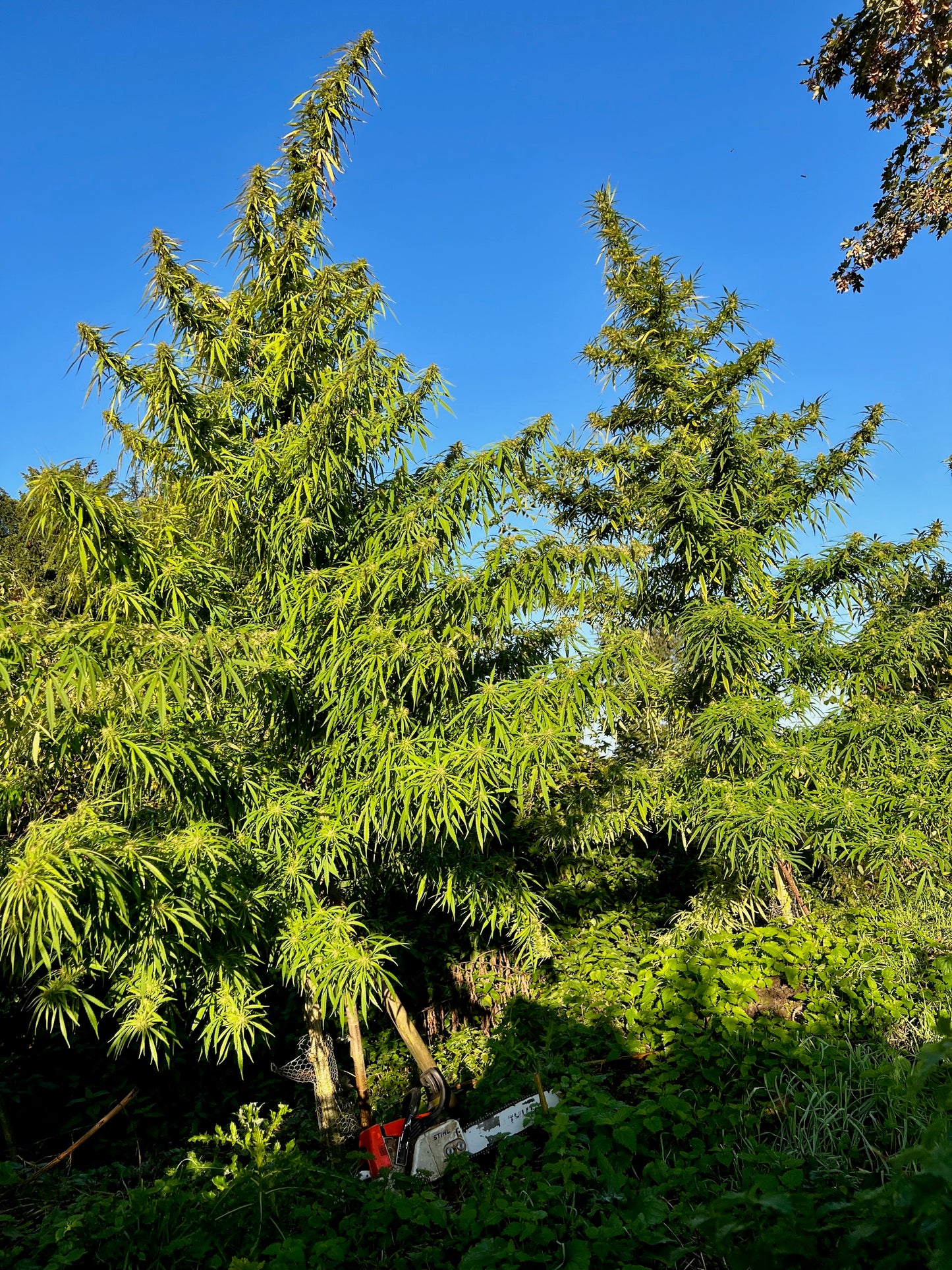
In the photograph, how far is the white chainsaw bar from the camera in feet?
8.47

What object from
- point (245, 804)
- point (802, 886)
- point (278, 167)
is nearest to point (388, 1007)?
point (245, 804)

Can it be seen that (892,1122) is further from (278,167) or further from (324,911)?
(278,167)

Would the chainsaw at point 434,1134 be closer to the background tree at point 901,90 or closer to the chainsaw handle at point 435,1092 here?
the chainsaw handle at point 435,1092

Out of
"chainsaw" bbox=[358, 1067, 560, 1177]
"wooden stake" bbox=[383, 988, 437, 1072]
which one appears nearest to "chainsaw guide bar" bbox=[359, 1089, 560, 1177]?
"chainsaw" bbox=[358, 1067, 560, 1177]

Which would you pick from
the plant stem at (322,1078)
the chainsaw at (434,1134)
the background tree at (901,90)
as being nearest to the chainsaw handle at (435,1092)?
the chainsaw at (434,1134)

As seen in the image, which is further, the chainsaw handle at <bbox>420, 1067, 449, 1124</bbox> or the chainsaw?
the chainsaw handle at <bbox>420, 1067, 449, 1124</bbox>

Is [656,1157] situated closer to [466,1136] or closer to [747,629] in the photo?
[466,1136]

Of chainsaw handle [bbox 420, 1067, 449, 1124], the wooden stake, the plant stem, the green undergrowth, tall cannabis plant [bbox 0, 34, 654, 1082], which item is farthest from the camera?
the plant stem

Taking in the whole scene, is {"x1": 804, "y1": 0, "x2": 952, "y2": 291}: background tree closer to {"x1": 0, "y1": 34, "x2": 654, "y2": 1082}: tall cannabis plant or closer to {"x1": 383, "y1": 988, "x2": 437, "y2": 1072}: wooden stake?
{"x1": 0, "y1": 34, "x2": 654, "y2": 1082}: tall cannabis plant

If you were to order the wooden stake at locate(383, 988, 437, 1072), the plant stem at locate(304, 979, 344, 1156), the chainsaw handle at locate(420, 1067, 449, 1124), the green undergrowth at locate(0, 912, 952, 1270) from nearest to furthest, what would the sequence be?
the green undergrowth at locate(0, 912, 952, 1270) → the chainsaw handle at locate(420, 1067, 449, 1124) → the wooden stake at locate(383, 988, 437, 1072) → the plant stem at locate(304, 979, 344, 1156)

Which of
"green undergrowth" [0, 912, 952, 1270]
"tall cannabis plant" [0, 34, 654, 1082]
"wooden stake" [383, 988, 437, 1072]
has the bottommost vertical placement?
"green undergrowth" [0, 912, 952, 1270]

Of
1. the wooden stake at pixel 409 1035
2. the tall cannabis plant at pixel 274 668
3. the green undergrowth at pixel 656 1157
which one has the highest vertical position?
the tall cannabis plant at pixel 274 668

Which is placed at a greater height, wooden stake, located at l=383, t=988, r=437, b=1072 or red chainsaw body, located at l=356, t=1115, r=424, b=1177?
wooden stake, located at l=383, t=988, r=437, b=1072

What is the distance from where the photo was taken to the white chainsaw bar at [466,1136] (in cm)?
258
